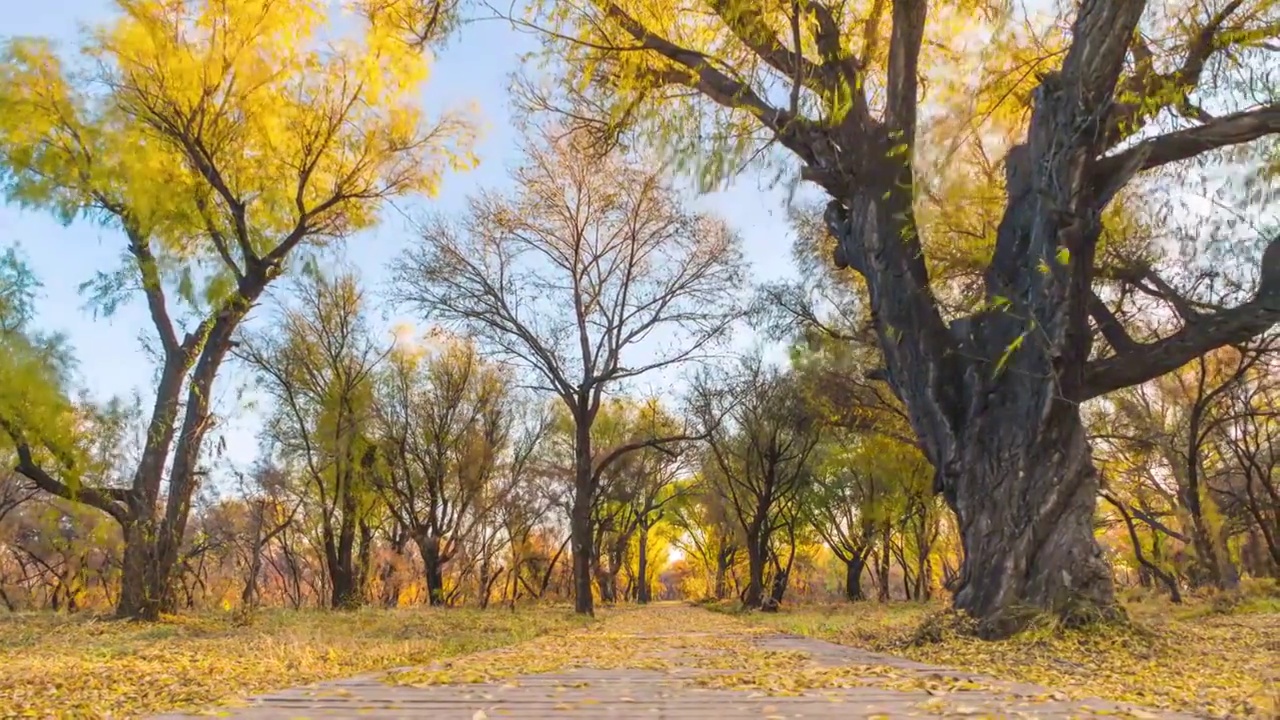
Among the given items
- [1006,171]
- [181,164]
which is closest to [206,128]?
[181,164]

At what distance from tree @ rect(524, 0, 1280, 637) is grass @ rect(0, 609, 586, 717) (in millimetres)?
4728

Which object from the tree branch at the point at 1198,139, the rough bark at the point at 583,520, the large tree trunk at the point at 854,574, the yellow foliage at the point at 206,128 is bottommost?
the large tree trunk at the point at 854,574

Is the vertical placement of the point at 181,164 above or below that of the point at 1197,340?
above

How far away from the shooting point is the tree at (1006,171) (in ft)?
20.9

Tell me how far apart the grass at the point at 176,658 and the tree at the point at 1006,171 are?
4.73 meters

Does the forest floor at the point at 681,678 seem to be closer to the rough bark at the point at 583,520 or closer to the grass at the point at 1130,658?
the grass at the point at 1130,658

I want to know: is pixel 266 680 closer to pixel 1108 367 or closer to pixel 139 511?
pixel 1108 367

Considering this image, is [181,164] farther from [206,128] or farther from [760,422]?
[760,422]

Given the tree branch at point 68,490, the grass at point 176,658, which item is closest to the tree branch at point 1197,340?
the grass at point 176,658

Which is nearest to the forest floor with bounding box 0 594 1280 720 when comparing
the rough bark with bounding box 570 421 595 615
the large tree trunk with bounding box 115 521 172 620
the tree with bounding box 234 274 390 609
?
the large tree trunk with bounding box 115 521 172 620

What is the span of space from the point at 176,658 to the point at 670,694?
4.39 metres

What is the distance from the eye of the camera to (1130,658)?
16.6 ft

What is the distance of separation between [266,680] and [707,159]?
519 cm

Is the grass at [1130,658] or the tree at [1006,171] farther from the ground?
the tree at [1006,171]
